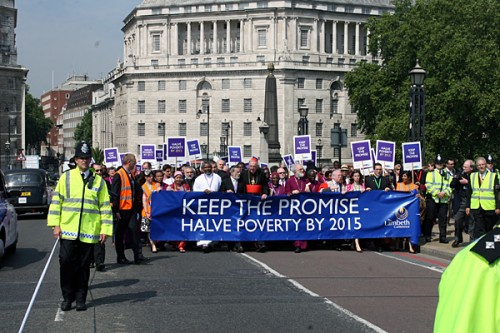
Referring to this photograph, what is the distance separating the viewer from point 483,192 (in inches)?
708

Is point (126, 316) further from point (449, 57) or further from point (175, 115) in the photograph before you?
point (175, 115)

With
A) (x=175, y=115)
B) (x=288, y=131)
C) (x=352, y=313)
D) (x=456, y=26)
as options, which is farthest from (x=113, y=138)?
(x=352, y=313)

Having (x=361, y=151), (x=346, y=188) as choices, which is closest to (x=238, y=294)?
(x=346, y=188)

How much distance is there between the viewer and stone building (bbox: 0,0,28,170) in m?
140

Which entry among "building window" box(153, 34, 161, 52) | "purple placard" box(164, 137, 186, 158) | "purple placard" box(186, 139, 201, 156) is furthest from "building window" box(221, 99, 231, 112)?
"purple placard" box(186, 139, 201, 156)

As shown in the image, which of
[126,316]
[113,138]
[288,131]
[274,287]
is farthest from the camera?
[113,138]

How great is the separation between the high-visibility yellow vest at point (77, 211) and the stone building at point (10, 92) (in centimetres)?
12858

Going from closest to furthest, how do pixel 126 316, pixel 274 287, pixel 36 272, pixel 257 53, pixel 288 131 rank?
pixel 126 316
pixel 274 287
pixel 36 272
pixel 288 131
pixel 257 53

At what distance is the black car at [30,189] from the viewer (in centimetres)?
3262

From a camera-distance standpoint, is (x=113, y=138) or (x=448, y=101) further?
(x=113, y=138)

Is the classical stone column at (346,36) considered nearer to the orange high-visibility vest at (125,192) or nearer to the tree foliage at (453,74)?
the tree foliage at (453,74)

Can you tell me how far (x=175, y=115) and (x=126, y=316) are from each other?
111 metres

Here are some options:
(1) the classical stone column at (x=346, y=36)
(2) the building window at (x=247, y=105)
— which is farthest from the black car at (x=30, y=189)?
(1) the classical stone column at (x=346, y=36)

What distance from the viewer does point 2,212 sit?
16188 mm
